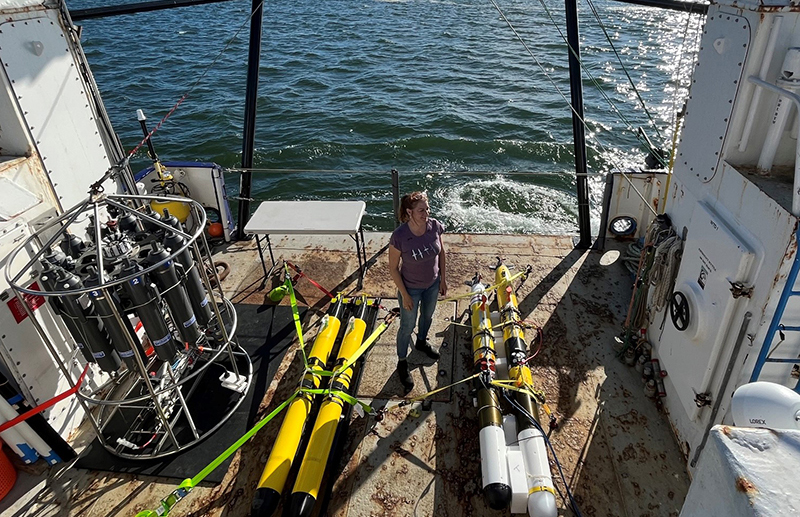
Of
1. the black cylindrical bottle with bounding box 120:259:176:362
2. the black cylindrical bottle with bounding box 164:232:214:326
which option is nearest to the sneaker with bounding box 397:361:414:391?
the black cylindrical bottle with bounding box 164:232:214:326

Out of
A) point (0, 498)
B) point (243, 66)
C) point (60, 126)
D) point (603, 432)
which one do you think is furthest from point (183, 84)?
point (603, 432)

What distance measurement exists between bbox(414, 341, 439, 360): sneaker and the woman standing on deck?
36 cm

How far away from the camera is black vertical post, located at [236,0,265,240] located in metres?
7.46

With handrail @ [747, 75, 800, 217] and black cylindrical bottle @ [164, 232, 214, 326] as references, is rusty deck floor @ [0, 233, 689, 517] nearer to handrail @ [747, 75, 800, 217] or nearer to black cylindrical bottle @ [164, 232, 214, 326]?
black cylindrical bottle @ [164, 232, 214, 326]

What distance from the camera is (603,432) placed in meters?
4.86

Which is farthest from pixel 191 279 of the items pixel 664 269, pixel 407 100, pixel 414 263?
pixel 407 100

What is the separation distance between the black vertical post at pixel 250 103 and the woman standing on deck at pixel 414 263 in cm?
393

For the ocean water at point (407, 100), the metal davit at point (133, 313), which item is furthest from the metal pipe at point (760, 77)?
the ocean water at point (407, 100)

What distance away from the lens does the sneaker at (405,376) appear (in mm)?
5363

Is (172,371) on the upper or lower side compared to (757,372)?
lower

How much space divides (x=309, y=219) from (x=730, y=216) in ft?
15.3

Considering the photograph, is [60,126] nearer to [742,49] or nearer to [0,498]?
[0,498]

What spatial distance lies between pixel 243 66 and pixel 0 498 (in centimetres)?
2380

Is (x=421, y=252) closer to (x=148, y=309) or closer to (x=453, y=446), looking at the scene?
(x=453, y=446)
